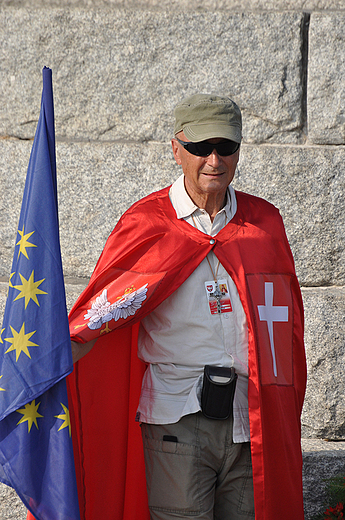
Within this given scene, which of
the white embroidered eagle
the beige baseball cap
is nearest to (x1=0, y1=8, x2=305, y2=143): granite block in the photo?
the beige baseball cap

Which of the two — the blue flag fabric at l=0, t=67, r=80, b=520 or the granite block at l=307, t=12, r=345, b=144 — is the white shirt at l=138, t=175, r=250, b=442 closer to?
the blue flag fabric at l=0, t=67, r=80, b=520

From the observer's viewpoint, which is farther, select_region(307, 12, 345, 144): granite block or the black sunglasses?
select_region(307, 12, 345, 144): granite block

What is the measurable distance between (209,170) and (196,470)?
Answer: 1.07 m

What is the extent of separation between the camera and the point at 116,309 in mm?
2047

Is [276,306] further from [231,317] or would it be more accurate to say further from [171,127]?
[171,127]

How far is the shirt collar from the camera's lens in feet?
7.19

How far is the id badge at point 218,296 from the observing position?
2088 mm

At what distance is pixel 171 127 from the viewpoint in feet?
11.3

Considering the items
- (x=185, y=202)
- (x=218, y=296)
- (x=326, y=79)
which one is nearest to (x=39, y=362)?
(x=218, y=296)

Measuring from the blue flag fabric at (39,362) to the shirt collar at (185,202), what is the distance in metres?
0.49

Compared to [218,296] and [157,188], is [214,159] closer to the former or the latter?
[218,296]

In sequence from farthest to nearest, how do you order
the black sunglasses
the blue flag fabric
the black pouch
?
the black sunglasses → the black pouch → the blue flag fabric

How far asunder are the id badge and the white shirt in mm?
15

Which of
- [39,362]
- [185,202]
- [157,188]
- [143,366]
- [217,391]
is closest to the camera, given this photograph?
[39,362]
